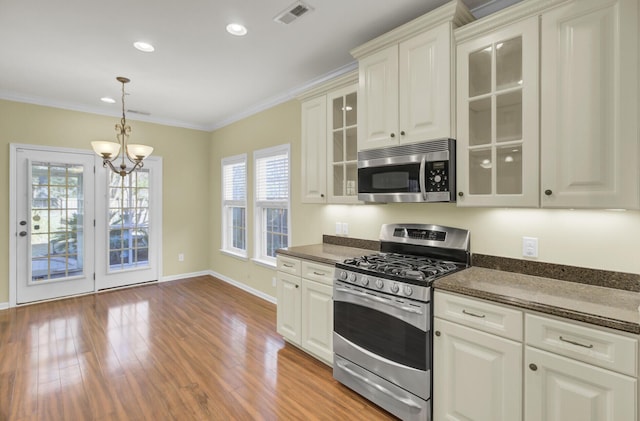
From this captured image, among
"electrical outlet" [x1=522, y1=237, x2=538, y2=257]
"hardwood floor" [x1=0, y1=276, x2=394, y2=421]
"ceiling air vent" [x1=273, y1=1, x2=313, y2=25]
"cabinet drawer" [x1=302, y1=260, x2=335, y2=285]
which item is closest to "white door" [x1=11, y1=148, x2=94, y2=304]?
"hardwood floor" [x1=0, y1=276, x2=394, y2=421]

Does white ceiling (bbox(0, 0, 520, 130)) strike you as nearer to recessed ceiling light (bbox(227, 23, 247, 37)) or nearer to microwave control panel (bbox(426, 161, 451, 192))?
recessed ceiling light (bbox(227, 23, 247, 37))

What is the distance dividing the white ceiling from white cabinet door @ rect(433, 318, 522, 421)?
7.22 ft

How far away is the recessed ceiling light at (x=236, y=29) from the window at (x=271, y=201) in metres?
1.60

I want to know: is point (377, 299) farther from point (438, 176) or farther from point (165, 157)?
point (165, 157)

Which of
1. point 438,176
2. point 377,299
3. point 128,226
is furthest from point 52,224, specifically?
point 438,176

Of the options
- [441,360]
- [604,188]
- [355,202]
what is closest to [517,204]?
[604,188]

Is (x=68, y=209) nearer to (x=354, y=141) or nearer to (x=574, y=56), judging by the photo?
(x=354, y=141)

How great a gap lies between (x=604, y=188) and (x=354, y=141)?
182 cm

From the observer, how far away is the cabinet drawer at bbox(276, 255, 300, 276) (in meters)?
2.95

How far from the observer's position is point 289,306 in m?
3.04

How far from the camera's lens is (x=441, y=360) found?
1.89m

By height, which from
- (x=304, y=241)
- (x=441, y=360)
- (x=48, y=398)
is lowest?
(x=48, y=398)

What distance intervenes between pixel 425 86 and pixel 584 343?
1724mm

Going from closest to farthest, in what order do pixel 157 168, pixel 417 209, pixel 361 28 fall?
pixel 361 28 → pixel 417 209 → pixel 157 168
